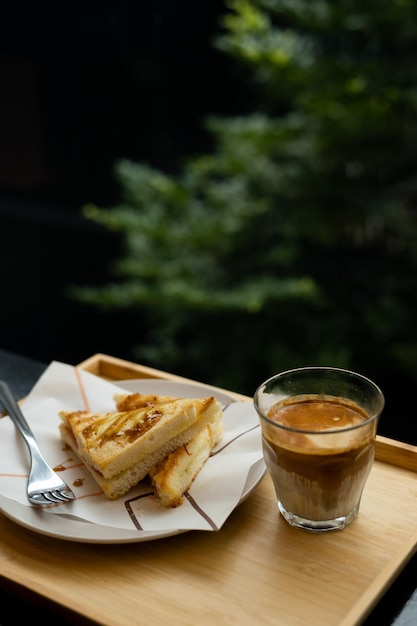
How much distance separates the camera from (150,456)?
1.16 m

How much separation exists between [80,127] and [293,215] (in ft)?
3.58

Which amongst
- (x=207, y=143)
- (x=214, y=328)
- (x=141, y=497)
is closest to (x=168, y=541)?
(x=141, y=497)

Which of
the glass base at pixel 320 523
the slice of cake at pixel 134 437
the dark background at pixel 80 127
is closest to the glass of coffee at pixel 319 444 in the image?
the glass base at pixel 320 523

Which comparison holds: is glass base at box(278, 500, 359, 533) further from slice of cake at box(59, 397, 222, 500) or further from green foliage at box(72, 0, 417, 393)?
green foliage at box(72, 0, 417, 393)

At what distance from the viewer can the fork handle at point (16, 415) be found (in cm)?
127

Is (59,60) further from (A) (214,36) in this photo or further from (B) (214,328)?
(B) (214,328)

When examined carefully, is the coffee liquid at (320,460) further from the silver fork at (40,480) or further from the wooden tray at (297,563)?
the silver fork at (40,480)

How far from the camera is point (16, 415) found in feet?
4.34

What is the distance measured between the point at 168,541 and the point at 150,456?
145mm

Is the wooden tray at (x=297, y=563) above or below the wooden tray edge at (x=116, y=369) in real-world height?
above

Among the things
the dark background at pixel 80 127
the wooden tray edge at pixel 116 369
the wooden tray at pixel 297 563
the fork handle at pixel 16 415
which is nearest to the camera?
the wooden tray at pixel 297 563

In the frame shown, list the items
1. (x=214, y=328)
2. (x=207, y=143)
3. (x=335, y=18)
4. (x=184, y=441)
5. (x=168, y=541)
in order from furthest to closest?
(x=207, y=143)
(x=214, y=328)
(x=335, y=18)
(x=184, y=441)
(x=168, y=541)

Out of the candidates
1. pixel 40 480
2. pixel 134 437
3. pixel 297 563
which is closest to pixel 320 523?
pixel 297 563

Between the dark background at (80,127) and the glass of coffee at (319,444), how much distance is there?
2584 millimetres
